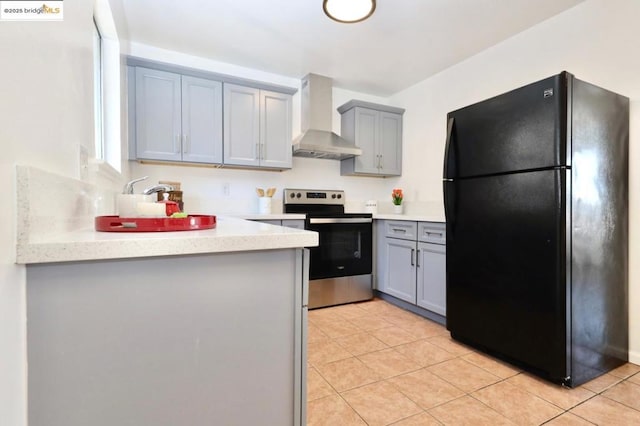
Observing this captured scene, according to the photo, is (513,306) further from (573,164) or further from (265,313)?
(265,313)

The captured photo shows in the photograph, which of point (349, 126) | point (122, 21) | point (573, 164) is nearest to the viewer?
point (573, 164)

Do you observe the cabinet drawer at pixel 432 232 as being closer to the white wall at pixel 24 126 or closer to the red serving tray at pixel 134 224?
the red serving tray at pixel 134 224

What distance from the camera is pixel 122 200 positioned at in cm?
106

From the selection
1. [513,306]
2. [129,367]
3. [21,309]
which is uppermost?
[21,309]

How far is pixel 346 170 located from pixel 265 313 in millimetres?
3060

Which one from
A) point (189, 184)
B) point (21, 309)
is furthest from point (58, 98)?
point (189, 184)

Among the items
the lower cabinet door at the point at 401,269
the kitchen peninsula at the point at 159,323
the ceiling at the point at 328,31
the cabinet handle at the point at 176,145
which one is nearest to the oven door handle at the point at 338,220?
the lower cabinet door at the point at 401,269

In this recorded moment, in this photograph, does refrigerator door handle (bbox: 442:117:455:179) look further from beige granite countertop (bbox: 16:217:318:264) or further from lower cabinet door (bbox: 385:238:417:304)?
beige granite countertop (bbox: 16:217:318:264)

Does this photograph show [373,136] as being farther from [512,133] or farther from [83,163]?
[83,163]

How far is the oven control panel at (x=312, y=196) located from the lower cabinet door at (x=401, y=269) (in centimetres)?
81

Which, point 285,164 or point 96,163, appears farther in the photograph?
point 285,164

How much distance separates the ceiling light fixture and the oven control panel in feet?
5.77

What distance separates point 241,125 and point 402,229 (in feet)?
6.13

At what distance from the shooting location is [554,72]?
2.42m
